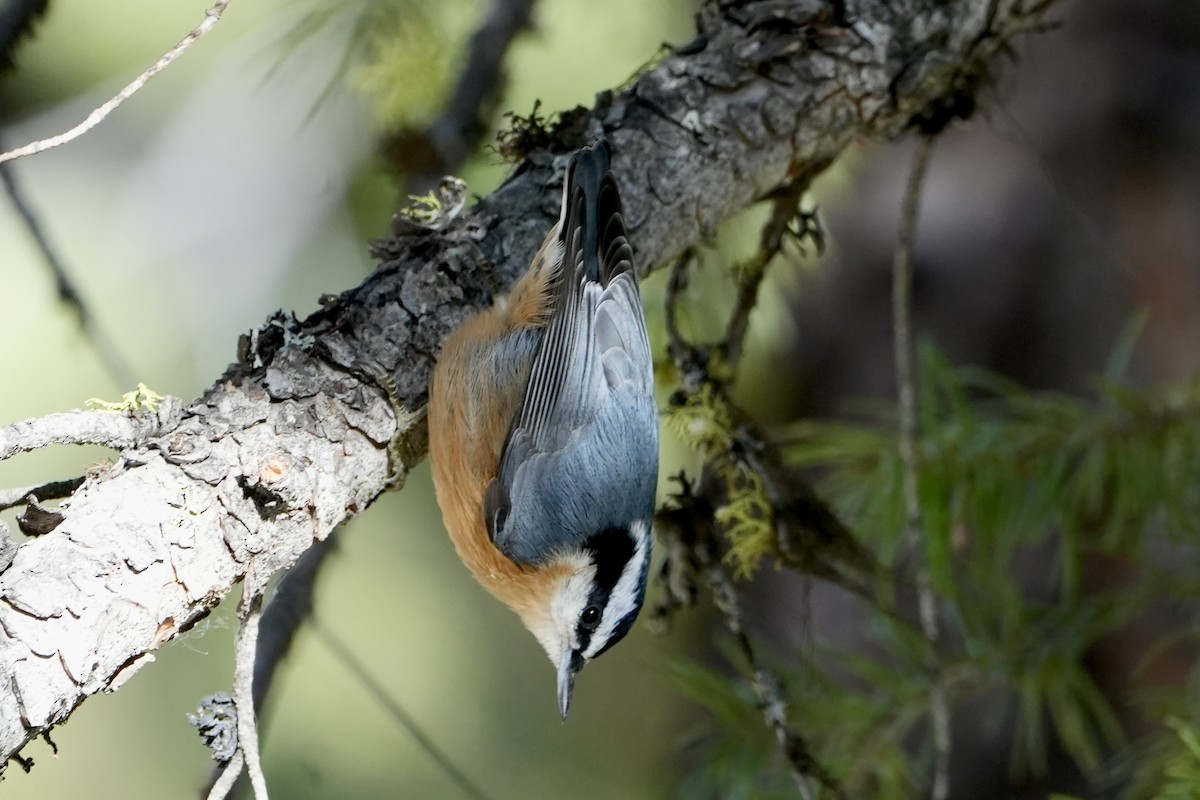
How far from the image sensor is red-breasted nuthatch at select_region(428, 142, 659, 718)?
1264 millimetres

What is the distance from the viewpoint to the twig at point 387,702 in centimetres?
154

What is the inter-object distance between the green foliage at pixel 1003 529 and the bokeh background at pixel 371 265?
8.1 inches

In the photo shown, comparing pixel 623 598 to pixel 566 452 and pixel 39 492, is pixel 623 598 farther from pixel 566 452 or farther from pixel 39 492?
pixel 39 492

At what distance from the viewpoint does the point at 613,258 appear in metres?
1.27

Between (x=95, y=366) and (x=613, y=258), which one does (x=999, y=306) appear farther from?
(x=95, y=366)

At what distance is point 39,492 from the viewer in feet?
2.75

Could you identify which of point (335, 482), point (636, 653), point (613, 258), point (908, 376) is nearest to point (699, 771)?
point (636, 653)

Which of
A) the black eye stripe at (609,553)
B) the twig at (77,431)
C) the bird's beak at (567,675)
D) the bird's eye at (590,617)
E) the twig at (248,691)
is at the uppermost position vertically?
the twig at (77,431)

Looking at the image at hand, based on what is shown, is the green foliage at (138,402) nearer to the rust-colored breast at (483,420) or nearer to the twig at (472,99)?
the rust-colored breast at (483,420)

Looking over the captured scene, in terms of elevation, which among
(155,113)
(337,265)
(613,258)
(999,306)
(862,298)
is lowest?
(999,306)

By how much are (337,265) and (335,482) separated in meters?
0.72

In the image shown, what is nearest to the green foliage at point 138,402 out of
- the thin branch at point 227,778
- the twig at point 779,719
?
the thin branch at point 227,778

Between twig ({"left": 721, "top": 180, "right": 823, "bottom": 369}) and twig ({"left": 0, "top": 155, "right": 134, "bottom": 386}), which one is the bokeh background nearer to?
twig ({"left": 0, "top": 155, "right": 134, "bottom": 386})

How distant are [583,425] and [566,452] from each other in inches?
1.6
